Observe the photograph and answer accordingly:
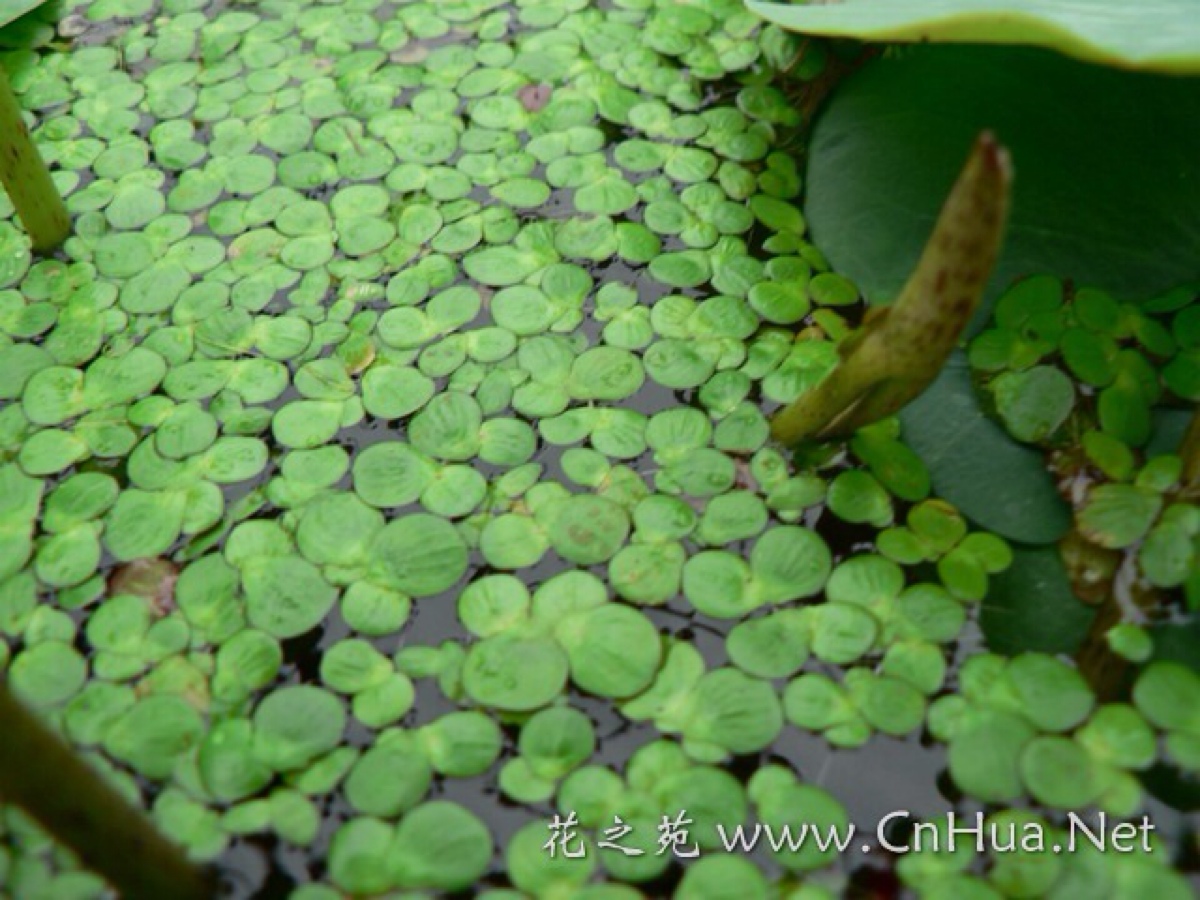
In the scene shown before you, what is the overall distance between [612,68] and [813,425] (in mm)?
816

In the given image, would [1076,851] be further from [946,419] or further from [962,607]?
[946,419]

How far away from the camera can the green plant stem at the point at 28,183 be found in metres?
1.34

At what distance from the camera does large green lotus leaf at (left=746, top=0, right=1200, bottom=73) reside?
953 millimetres

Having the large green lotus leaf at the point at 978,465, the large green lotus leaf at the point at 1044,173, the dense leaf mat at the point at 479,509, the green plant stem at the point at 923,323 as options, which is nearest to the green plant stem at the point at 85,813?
the dense leaf mat at the point at 479,509

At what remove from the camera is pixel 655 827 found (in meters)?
1.00

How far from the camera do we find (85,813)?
0.82 metres

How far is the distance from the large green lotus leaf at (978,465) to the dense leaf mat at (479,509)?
0.03 metres

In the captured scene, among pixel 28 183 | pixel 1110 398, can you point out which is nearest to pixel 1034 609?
pixel 1110 398

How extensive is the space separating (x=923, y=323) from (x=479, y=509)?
55 centimetres

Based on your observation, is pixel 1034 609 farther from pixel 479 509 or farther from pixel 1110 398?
pixel 479 509

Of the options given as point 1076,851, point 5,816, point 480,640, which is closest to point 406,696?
point 480,640

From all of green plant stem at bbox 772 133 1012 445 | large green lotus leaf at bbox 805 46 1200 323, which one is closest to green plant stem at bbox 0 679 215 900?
green plant stem at bbox 772 133 1012 445

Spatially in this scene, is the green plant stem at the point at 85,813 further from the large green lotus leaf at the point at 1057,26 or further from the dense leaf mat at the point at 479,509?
the large green lotus leaf at the point at 1057,26

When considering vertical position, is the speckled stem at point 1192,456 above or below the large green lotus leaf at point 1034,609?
above
